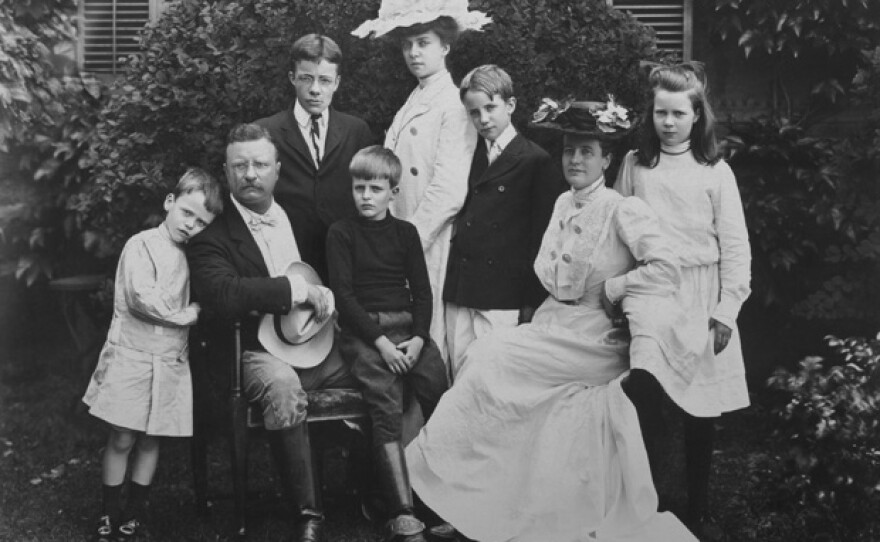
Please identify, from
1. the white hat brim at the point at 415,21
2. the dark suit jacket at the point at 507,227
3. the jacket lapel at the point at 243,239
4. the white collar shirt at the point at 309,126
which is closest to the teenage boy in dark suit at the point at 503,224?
the dark suit jacket at the point at 507,227

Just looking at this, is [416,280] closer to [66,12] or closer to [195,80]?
[195,80]

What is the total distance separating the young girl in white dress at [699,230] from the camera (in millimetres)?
4934

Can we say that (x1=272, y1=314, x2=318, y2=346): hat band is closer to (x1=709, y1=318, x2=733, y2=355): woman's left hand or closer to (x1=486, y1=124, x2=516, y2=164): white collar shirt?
(x1=486, y1=124, x2=516, y2=164): white collar shirt

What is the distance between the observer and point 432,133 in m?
5.44

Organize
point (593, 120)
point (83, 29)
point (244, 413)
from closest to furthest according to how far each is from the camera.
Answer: point (593, 120) < point (244, 413) < point (83, 29)

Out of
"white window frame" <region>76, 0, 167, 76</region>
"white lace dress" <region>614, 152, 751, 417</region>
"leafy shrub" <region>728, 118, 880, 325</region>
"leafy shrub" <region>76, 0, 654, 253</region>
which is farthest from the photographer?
"white window frame" <region>76, 0, 167, 76</region>

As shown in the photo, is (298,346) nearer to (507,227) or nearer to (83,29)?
(507,227)

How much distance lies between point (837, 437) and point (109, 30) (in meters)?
5.39

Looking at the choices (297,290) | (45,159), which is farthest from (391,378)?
(45,159)

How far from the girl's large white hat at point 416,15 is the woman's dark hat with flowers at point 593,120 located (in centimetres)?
90

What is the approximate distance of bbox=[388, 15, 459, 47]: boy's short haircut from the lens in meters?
5.46

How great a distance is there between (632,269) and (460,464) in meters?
1.12

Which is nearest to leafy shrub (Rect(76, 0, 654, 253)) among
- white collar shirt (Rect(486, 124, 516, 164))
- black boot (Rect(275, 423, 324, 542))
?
white collar shirt (Rect(486, 124, 516, 164))

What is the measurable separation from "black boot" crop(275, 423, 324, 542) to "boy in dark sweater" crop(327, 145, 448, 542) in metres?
0.31
